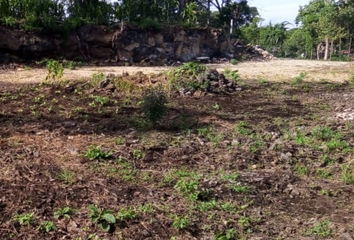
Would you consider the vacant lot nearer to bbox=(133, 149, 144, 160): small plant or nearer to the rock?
bbox=(133, 149, 144, 160): small plant

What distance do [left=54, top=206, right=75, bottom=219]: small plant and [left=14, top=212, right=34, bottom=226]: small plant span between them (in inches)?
6.8

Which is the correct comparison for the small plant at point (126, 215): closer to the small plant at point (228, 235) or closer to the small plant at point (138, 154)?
the small plant at point (228, 235)

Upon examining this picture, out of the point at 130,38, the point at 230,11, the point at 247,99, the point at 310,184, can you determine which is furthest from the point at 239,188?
the point at 230,11

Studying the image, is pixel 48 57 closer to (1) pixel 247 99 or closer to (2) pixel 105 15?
(2) pixel 105 15

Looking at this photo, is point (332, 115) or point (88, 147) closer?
point (88, 147)

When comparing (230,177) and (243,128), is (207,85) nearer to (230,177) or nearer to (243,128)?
(243,128)

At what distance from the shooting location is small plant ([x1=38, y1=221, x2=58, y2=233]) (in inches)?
123

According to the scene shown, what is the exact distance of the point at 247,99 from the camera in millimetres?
8398

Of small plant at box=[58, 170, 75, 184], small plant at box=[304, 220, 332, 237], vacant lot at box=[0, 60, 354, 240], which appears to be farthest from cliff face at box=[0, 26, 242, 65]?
small plant at box=[304, 220, 332, 237]

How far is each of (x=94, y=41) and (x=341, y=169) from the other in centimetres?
1083

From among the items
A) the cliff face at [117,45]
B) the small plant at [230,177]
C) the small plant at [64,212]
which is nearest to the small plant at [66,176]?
the small plant at [64,212]

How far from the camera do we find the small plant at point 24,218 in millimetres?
3173

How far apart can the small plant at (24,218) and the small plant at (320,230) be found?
Answer: 199 centimetres

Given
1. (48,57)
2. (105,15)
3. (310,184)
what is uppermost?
(105,15)
